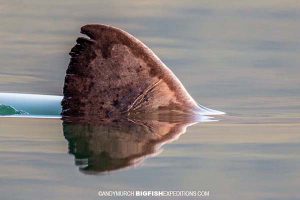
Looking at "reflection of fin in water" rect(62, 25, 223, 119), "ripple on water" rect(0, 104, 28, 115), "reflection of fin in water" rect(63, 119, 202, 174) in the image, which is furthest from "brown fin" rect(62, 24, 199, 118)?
"ripple on water" rect(0, 104, 28, 115)

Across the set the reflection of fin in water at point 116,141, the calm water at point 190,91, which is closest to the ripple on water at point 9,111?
the calm water at point 190,91

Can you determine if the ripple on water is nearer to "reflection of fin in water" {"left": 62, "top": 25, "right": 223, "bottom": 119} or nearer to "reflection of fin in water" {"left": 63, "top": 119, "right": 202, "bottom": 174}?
"reflection of fin in water" {"left": 62, "top": 25, "right": 223, "bottom": 119}

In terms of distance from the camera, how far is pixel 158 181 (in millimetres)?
8492

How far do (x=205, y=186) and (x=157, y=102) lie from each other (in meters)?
2.63

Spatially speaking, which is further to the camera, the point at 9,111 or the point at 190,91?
the point at 190,91

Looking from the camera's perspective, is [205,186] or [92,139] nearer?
[205,186]

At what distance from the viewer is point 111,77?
420 inches

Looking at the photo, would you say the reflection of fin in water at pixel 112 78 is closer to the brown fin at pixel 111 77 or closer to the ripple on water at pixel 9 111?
the brown fin at pixel 111 77

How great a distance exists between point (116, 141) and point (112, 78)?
1227 mm

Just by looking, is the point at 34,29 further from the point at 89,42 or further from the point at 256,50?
the point at 89,42

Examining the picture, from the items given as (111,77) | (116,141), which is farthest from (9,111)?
(116,141)

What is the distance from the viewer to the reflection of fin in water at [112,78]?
10.6m

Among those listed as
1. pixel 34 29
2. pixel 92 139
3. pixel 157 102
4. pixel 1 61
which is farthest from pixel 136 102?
pixel 34 29

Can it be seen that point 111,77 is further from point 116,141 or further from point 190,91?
point 190,91
